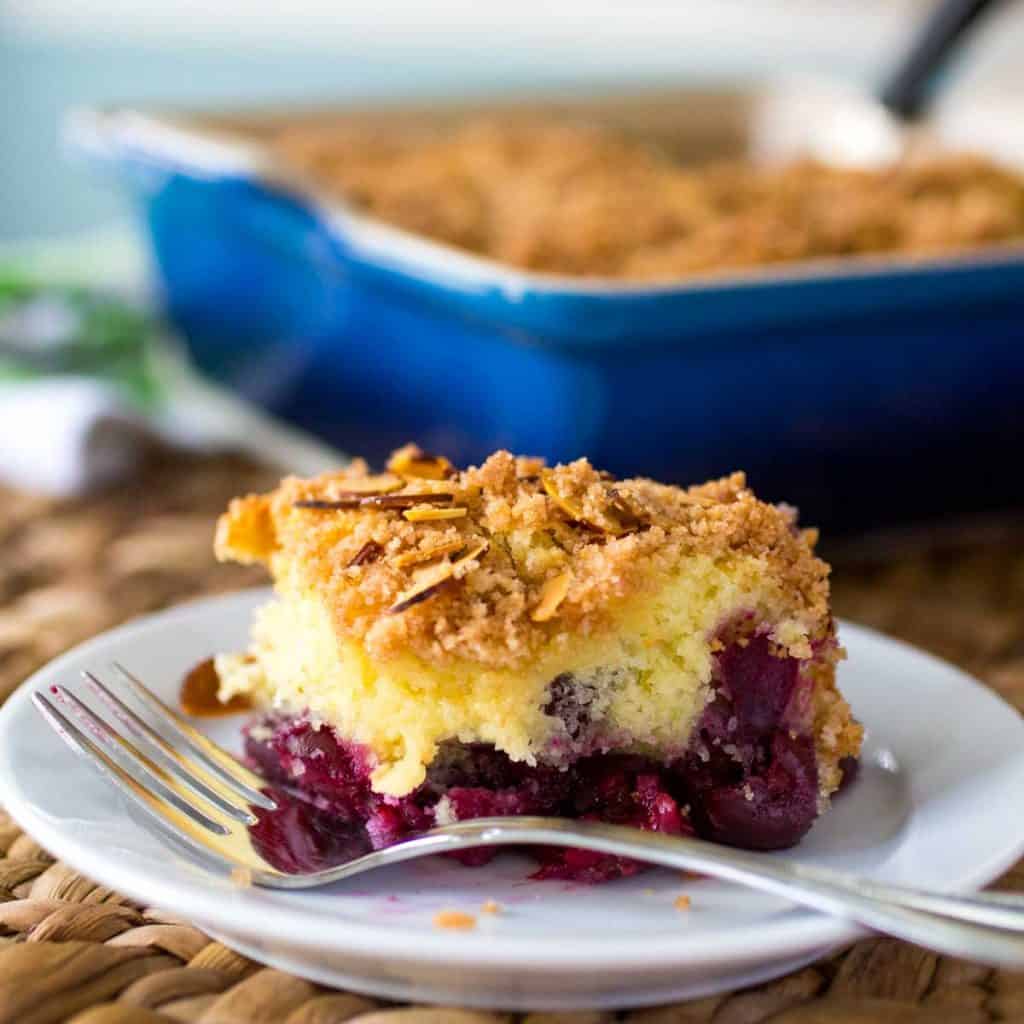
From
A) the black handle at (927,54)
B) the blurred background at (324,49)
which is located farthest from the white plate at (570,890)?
the blurred background at (324,49)

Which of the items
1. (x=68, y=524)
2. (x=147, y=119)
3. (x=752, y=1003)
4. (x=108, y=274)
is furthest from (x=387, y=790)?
(x=108, y=274)

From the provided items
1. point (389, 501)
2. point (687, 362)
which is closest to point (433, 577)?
point (389, 501)

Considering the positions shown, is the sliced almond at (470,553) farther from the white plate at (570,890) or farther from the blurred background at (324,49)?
the blurred background at (324,49)

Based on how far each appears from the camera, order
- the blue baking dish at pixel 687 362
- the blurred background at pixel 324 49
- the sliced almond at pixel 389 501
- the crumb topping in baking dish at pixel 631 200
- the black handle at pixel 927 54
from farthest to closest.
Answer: the blurred background at pixel 324 49
the black handle at pixel 927 54
the crumb topping in baking dish at pixel 631 200
the blue baking dish at pixel 687 362
the sliced almond at pixel 389 501

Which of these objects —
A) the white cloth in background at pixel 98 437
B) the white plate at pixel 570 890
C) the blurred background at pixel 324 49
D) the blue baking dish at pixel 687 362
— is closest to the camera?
the white plate at pixel 570 890

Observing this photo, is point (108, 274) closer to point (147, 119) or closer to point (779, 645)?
point (147, 119)

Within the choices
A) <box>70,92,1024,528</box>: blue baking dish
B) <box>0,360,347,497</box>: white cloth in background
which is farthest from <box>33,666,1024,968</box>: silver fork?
<box>0,360,347,497</box>: white cloth in background

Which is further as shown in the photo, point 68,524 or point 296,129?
point 296,129
